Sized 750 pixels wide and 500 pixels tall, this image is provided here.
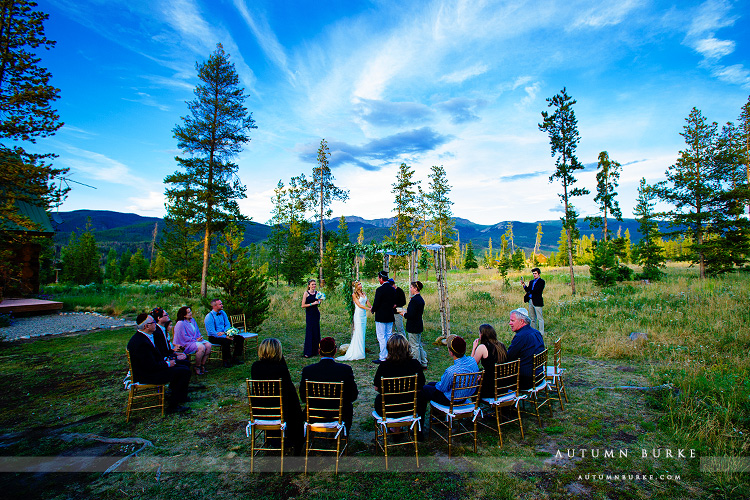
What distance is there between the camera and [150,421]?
5.10 meters

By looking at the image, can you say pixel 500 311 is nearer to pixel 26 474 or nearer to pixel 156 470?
pixel 156 470

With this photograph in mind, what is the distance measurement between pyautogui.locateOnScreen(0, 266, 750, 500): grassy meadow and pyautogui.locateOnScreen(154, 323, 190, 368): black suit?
60 cm

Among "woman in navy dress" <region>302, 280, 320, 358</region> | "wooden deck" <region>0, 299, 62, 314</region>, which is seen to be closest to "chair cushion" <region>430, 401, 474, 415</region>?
"woman in navy dress" <region>302, 280, 320, 358</region>

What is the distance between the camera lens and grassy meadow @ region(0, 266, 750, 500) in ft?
11.2

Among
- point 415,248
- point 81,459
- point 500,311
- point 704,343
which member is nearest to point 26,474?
point 81,459

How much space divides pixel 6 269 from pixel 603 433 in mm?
16462

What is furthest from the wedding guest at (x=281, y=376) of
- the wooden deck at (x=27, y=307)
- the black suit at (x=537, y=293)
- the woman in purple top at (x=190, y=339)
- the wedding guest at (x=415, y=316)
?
the wooden deck at (x=27, y=307)

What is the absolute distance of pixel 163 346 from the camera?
6.29 meters

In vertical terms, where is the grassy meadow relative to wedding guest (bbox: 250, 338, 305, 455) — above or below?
below

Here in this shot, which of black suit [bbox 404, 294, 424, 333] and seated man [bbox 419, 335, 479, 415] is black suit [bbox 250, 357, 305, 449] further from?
black suit [bbox 404, 294, 424, 333]

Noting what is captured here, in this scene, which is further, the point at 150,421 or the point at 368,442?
the point at 150,421

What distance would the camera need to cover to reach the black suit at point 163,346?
619 cm

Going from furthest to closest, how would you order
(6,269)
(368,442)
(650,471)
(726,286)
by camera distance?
1. (726,286)
2. (6,269)
3. (368,442)
4. (650,471)

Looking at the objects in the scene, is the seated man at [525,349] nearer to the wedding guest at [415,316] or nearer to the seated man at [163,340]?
the wedding guest at [415,316]
